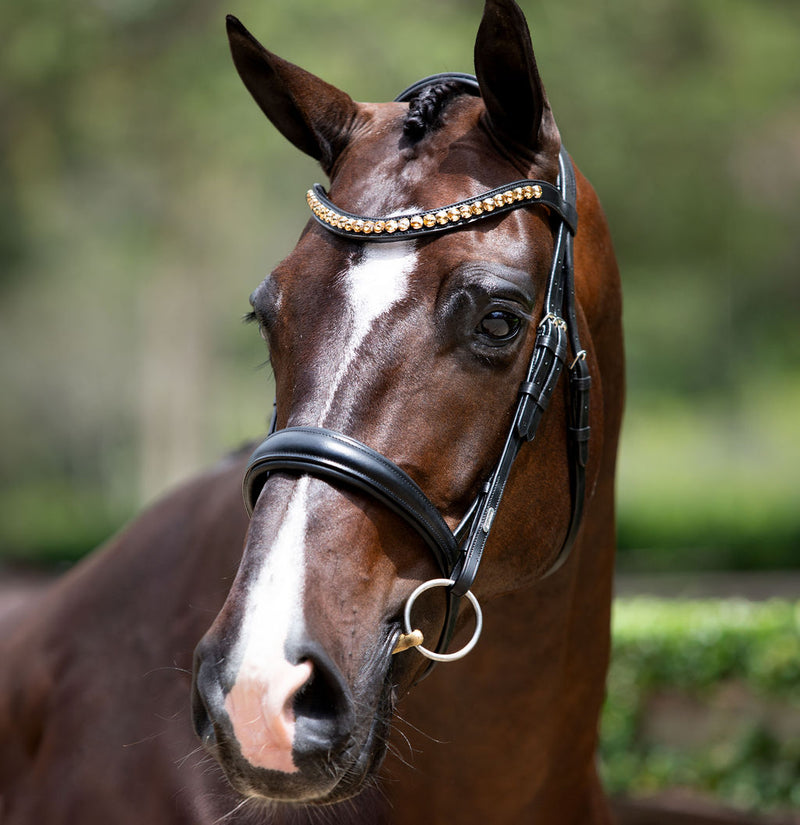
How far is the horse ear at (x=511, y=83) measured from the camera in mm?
1813

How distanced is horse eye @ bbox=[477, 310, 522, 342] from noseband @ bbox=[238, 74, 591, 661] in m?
0.08

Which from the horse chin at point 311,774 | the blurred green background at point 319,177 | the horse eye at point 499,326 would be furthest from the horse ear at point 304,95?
the blurred green background at point 319,177

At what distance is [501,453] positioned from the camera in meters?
1.77

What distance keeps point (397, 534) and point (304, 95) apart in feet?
3.49

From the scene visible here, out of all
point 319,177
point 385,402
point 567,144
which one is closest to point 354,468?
point 385,402

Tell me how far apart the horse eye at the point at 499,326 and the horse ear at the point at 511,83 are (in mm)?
400

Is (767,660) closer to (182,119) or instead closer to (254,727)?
(254,727)

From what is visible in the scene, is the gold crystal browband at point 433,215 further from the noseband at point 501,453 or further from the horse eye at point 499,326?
the horse eye at point 499,326

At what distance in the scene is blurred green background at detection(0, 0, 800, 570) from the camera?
11398mm

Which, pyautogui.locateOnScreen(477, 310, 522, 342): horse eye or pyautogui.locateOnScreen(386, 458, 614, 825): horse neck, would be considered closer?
pyautogui.locateOnScreen(477, 310, 522, 342): horse eye

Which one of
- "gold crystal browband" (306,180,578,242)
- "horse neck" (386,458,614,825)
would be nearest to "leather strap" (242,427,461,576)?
"gold crystal browband" (306,180,578,242)

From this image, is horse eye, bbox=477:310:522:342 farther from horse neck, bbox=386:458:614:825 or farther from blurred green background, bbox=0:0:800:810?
blurred green background, bbox=0:0:800:810

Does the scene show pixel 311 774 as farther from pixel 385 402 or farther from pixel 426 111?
pixel 426 111

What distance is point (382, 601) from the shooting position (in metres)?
1.59
